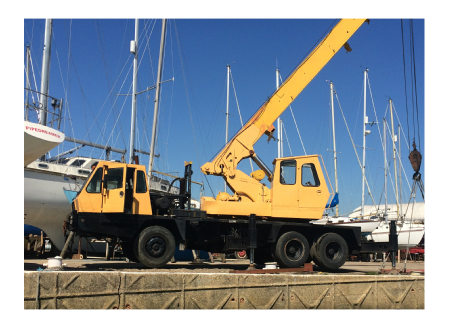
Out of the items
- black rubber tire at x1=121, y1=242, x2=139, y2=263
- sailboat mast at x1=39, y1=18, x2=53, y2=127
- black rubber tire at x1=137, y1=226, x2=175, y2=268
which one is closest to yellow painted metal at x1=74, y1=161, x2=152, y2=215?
black rubber tire at x1=137, y1=226, x2=175, y2=268

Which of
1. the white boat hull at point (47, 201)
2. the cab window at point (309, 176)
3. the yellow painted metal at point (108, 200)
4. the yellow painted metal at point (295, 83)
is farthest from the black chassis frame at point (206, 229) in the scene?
the white boat hull at point (47, 201)

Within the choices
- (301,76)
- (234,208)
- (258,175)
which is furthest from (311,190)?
(301,76)

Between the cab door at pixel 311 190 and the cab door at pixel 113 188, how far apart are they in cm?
431

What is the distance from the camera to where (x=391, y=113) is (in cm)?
3161

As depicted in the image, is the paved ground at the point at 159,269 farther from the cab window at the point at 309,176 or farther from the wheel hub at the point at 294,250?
the cab window at the point at 309,176

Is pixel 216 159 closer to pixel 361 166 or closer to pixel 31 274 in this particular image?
pixel 31 274

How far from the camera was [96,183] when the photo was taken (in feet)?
A: 31.1

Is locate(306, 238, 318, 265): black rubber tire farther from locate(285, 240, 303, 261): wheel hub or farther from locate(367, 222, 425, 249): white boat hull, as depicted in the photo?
locate(367, 222, 425, 249): white boat hull

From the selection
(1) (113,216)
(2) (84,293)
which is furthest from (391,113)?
(2) (84,293)

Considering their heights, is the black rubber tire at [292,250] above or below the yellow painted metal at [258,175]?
below

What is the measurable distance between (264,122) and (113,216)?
4.77 m

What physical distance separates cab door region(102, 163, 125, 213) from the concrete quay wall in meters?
2.24

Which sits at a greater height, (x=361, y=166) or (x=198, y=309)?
(x=361, y=166)

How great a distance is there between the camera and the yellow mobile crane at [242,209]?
9.34 metres
